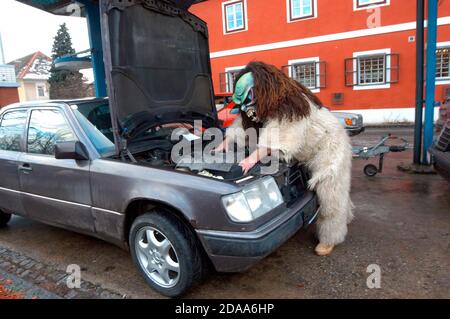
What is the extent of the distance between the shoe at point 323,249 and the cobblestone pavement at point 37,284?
69.6 inches

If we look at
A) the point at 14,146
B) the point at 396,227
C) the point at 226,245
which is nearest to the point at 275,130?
the point at 226,245

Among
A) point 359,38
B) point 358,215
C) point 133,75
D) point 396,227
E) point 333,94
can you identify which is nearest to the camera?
point 133,75

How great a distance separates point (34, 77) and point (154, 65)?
42.0 metres

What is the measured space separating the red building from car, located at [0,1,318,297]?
473 inches

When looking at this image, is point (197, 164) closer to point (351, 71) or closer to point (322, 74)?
point (351, 71)

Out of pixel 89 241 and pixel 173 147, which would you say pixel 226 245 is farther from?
pixel 89 241

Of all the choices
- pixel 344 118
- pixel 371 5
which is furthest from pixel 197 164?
pixel 371 5

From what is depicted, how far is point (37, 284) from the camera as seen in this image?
3016 mm

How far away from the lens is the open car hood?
3.06 metres

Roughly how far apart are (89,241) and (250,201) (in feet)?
7.44

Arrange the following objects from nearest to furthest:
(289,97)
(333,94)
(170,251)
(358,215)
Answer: (170,251), (289,97), (358,215), (333,94)

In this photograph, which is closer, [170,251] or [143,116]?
[170,251]

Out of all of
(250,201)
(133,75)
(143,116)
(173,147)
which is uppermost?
(133,75)

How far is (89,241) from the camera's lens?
3.87 m
